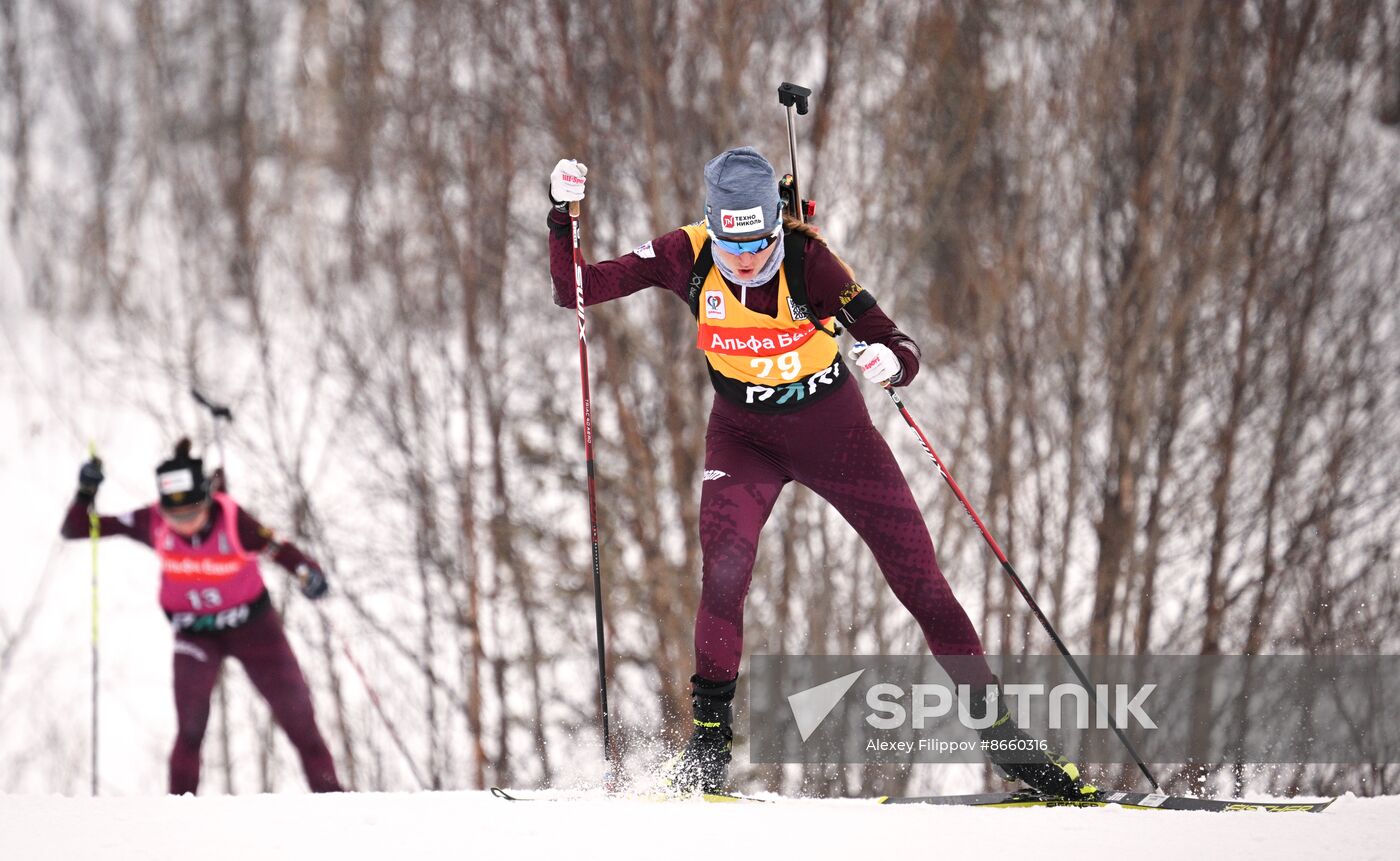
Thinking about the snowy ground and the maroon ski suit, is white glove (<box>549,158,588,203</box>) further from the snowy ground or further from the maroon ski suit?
the snowy ground

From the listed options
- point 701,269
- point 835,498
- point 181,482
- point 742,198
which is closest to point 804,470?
point 835,498

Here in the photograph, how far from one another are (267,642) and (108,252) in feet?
28.1

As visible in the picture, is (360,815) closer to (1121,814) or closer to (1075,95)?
(1121,814)

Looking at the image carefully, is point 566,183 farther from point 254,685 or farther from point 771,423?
point 254,685

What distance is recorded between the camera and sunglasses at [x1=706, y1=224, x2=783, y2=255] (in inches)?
126

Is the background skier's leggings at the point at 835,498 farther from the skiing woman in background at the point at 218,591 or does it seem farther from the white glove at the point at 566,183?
the skiing woman in background at the point at 218,591

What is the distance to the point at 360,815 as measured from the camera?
314 cm

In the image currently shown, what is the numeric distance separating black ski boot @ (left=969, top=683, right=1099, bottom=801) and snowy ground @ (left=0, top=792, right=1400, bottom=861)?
0.79 ft

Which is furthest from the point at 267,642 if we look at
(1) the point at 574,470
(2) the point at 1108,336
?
(2) the point at 1108,336

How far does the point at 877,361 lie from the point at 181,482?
331 centimetres

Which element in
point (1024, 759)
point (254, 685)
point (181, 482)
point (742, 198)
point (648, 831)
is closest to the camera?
point (648, 831)

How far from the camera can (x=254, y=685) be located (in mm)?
5223

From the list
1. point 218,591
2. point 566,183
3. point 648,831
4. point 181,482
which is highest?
point 566,183

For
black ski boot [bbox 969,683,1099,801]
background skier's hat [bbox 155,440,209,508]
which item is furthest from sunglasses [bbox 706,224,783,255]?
background skier's hat [bbox 155,440,209,508]
